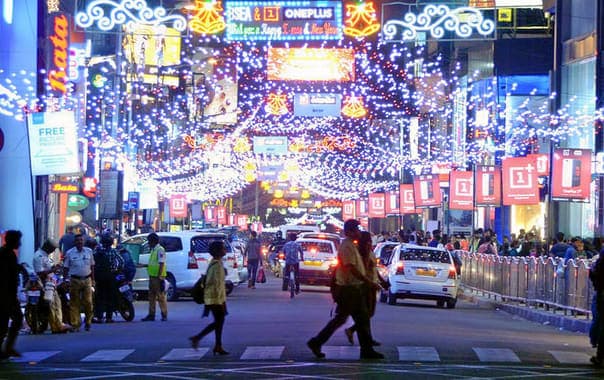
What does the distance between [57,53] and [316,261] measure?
34.1 ft

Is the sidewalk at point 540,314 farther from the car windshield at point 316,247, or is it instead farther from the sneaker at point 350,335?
the sneaker at point 350,335

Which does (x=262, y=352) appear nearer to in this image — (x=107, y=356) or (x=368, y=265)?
(x=107, y=356)

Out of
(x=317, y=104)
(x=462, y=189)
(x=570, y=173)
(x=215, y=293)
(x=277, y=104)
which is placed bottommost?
(x=215, y=293)

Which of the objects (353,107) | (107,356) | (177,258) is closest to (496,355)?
(107,356)

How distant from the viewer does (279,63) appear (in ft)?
162

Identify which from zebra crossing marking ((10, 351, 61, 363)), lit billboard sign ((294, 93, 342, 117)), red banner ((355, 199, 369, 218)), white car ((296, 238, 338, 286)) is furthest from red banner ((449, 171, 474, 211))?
red banner ((355, 199, 369, 218))

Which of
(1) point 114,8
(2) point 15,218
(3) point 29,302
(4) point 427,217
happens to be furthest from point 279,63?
(4) point 427,217

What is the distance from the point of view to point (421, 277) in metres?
30.9

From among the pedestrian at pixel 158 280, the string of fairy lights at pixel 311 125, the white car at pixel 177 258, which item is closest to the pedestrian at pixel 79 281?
the pedestrian at pixel 158 280

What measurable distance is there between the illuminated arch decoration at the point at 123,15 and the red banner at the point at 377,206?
42.7 metres

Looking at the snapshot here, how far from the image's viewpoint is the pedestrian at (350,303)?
15984 mm

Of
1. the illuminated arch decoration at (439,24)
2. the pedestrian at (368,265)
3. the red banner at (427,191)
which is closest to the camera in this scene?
the pedestrian at (368,265)

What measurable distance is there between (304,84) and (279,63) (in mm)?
7882

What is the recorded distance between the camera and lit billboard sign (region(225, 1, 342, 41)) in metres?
28.3
